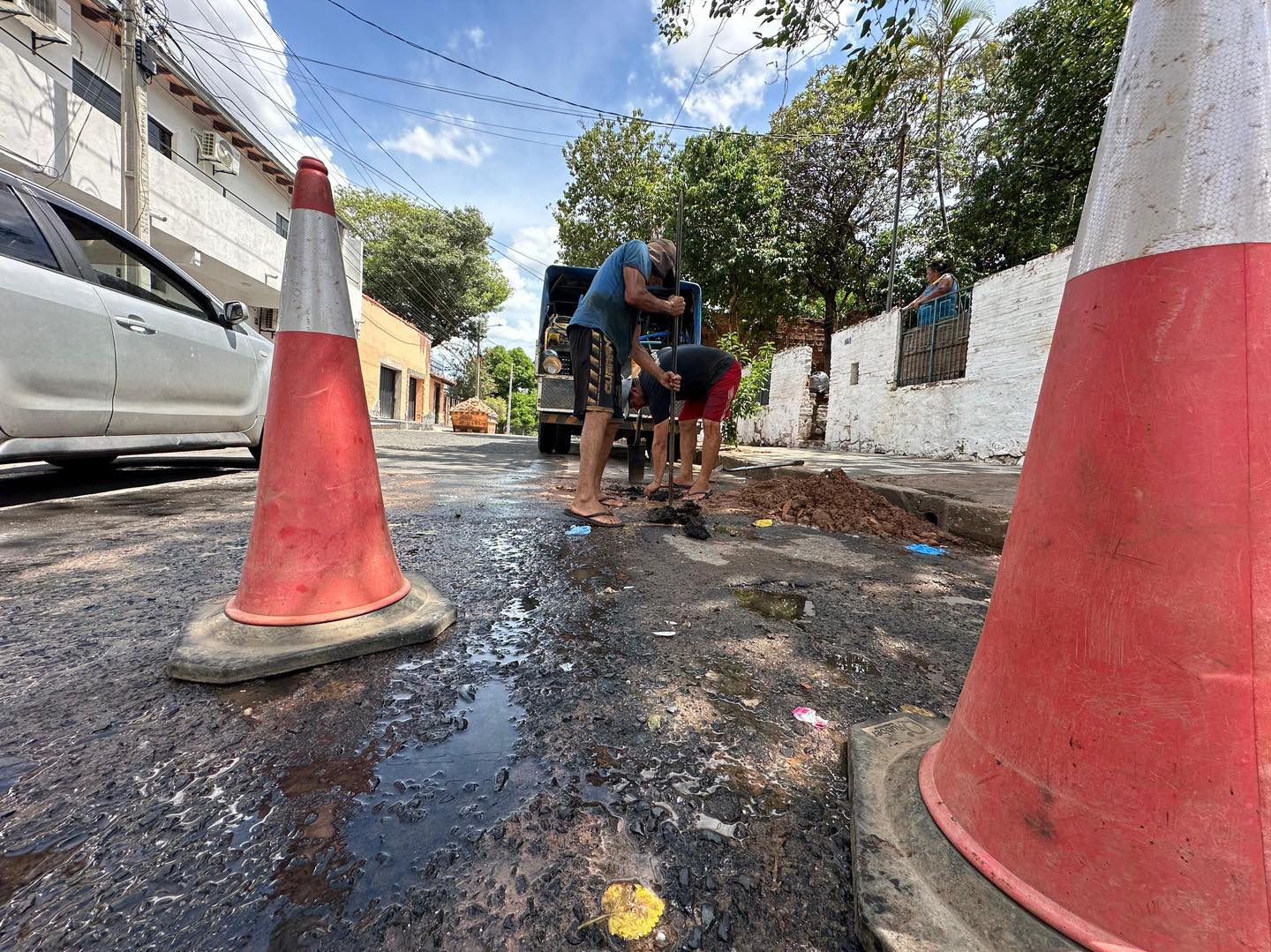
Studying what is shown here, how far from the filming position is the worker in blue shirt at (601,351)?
3.27 meters

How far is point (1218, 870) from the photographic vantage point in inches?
22.6

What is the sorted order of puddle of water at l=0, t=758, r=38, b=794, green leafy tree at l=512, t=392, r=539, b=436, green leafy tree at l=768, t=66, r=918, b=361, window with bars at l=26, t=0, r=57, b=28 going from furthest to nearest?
1. green leafy tree at l=512, t=392, r=539, b=436
2. green leafy tree at l=768, t=66, r=918, b=361
3. window with bars at l=26, t=0, r=57, b=28
4. puddle of water at l=0, t=758, r=38, b=794

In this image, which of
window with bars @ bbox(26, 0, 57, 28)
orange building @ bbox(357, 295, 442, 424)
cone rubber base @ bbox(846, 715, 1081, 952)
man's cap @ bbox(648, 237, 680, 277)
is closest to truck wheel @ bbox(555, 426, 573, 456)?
man's cap @ bbox(648, 237, 680, 277)

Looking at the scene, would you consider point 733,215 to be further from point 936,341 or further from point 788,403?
point 936,341

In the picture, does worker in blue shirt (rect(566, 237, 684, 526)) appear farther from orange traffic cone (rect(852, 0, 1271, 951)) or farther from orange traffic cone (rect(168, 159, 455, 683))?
orange traffic cone (rect(852, 0, 1271, 951))

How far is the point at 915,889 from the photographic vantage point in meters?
0.68

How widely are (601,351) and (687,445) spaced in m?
1.77

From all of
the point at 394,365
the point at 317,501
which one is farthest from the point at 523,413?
the point at 317,501

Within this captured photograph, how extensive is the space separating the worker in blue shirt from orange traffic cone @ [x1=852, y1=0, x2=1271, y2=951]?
2.52 m

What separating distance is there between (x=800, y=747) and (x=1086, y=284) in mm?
920

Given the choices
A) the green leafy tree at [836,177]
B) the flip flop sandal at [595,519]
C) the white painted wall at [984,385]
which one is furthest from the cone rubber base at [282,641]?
the green leafy tree at [836,177]

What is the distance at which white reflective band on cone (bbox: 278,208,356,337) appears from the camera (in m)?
1.52

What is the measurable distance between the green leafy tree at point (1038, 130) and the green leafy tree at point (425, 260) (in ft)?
70.7

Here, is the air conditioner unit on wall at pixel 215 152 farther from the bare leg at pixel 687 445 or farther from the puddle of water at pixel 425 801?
the puddle of water at pixel 425 801
